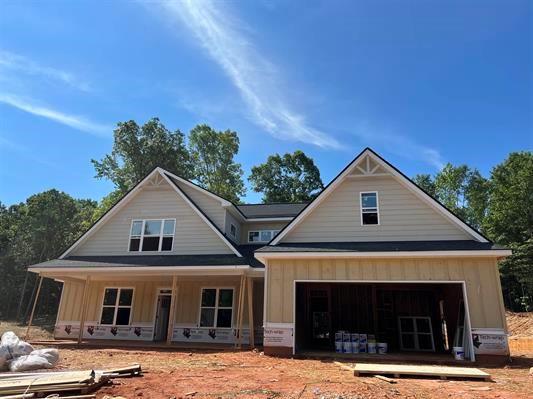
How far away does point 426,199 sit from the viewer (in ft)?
43.5

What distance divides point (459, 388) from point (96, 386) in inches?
260

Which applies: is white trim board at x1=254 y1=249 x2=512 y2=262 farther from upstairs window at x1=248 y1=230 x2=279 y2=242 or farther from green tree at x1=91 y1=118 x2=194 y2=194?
green tree at x1=91 y1=118 x2=194 y2=194

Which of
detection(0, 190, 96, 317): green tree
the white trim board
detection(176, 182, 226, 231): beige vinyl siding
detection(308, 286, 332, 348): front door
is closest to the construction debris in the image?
the white trim board

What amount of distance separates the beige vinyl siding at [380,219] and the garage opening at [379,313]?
3.02 m

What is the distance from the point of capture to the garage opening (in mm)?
15422

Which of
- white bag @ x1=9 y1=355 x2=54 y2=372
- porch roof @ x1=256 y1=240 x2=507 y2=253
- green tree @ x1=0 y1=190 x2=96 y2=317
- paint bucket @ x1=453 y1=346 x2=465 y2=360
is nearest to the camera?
white bag @ x1=9 y1=355 x2=54 y2=372

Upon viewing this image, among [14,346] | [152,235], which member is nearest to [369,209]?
[152,235]

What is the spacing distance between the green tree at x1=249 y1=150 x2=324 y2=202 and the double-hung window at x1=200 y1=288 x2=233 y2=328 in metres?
25.4

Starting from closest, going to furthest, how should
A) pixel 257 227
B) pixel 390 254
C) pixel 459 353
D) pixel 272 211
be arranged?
pixel 459 353 → pixel 390 254 → pixel 257 227 → pixel 272 211

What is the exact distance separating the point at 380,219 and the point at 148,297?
11.1m

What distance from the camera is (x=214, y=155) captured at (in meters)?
42.0

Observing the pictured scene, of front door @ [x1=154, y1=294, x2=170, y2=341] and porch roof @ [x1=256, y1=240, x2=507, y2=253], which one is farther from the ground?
porch roof @ [x1=256, y1=240, x2=507, y2=253]

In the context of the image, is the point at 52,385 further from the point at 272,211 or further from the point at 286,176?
the point at 286,176

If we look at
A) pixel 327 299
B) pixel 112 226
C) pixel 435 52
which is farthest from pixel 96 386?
pixel 435 52
